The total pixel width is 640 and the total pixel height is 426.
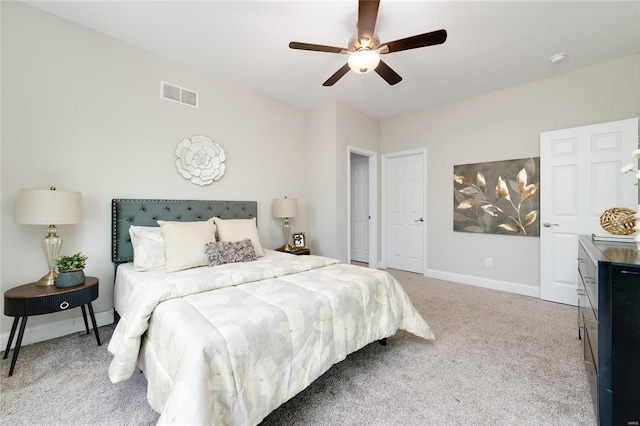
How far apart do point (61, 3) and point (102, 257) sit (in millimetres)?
2123

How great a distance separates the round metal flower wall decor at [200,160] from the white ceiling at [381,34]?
664 mm

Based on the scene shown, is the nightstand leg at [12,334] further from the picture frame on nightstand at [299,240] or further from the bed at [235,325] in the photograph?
the picture frame on nightstand at [299,240]

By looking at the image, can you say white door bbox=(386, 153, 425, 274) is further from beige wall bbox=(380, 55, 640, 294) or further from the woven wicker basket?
the woven wicker basket

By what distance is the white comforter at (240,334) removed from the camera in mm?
1074

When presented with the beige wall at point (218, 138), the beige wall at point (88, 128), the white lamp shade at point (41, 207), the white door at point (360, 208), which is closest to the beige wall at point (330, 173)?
the beige wall at point (218, 138)

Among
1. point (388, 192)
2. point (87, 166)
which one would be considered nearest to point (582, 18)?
point (388, 192)

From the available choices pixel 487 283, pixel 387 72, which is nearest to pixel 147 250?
pixel 387 72

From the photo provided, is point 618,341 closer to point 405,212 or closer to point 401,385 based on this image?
point 401,385

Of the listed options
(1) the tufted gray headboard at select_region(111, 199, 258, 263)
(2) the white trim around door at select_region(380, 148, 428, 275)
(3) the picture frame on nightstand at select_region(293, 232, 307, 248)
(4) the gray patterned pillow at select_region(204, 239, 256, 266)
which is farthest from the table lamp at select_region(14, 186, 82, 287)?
(2) the white trim around door at select_region(380, 148, 428, 275)

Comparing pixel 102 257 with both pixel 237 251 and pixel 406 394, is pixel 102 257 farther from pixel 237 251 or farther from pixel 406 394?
pixel 406 394

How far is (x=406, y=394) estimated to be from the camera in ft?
5.22

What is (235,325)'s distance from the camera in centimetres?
122

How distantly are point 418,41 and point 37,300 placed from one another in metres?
3.25

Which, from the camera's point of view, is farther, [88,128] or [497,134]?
[497,134]
